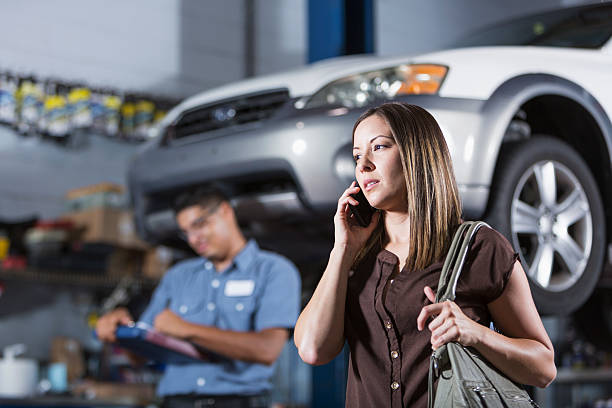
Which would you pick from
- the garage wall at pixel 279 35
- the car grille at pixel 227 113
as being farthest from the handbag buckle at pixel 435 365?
the garage wall at pixel 279 35

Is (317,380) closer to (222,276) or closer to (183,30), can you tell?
(222,276)

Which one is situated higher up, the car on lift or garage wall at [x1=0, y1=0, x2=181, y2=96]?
garage wall at [x1=0, y1=0, x2=181, y2=96]

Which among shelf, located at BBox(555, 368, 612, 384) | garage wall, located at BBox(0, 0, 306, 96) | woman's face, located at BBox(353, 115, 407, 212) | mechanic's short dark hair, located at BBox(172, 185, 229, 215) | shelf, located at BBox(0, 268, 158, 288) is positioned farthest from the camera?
shelf, located at BBox(555, 368, 612, 384)

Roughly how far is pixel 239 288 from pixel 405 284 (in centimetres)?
121

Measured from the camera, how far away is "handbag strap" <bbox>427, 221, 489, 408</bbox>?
37.5 inches

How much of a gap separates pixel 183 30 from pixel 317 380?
3.47 m

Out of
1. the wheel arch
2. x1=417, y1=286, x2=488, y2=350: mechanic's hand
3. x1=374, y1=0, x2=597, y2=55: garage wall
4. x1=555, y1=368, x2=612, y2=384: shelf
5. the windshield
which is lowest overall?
x1=555, y1=368, x2=612, y2=384: shelf

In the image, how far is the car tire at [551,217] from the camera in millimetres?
1949

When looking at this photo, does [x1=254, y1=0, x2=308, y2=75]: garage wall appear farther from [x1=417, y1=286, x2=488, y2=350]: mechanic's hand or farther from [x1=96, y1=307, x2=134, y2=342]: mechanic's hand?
[x1=417, y1=286, x2=488, y2=350]: mechanic's hand

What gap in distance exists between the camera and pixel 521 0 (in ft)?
24.5

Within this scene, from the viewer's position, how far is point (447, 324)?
94 centimetres

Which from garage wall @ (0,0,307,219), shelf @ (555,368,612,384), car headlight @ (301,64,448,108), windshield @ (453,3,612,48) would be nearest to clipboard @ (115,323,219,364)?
car headlight @ (301,64,448,108)

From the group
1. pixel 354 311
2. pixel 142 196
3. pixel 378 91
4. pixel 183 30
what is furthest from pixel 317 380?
pixel 183 30

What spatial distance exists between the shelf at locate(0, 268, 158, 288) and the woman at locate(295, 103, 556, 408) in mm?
3792
